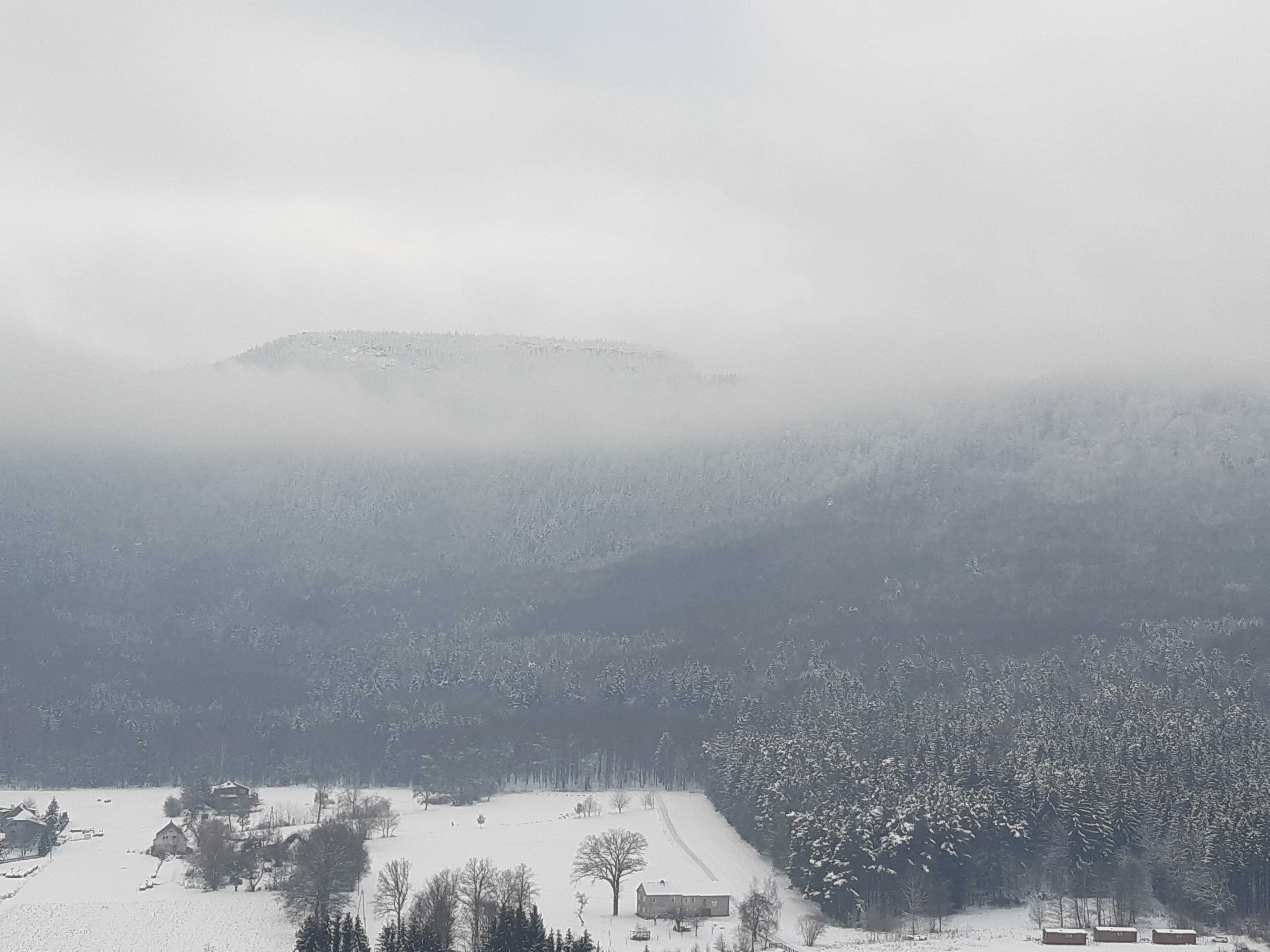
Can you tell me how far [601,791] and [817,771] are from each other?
48.9 meters

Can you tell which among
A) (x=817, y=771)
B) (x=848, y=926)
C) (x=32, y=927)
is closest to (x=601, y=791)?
Answer: (x=817, y=771)

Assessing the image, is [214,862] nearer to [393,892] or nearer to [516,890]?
[393,892]

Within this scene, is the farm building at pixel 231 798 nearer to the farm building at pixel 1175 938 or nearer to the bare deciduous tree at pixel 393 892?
the bare deciduous tree at pixel 393 892

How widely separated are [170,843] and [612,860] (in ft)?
147

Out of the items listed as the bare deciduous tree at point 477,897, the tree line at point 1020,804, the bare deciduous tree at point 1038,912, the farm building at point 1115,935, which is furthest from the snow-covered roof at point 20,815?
the farm building at point 1115,935

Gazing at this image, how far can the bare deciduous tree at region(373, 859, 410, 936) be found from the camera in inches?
3775

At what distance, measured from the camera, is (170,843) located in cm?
12550

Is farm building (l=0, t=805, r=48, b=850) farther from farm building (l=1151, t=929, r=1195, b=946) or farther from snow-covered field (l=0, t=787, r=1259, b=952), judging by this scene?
farm building (l=1151, t=929, r=1195, b=946)

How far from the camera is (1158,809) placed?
344 feet

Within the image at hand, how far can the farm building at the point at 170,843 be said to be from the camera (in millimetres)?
124250

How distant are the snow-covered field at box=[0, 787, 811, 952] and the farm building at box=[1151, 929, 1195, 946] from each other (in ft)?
77.8

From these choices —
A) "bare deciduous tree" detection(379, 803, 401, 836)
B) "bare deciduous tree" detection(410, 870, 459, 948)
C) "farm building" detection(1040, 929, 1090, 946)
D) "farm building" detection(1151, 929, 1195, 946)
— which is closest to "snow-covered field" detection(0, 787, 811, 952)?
"bare deciduous tree" detection(379, 803, 401, 836)

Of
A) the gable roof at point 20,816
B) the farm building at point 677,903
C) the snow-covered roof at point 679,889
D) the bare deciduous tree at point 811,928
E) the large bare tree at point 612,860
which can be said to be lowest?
the bare deciduous tree at point 811,928

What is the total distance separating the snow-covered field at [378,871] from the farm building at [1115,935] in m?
20.1
